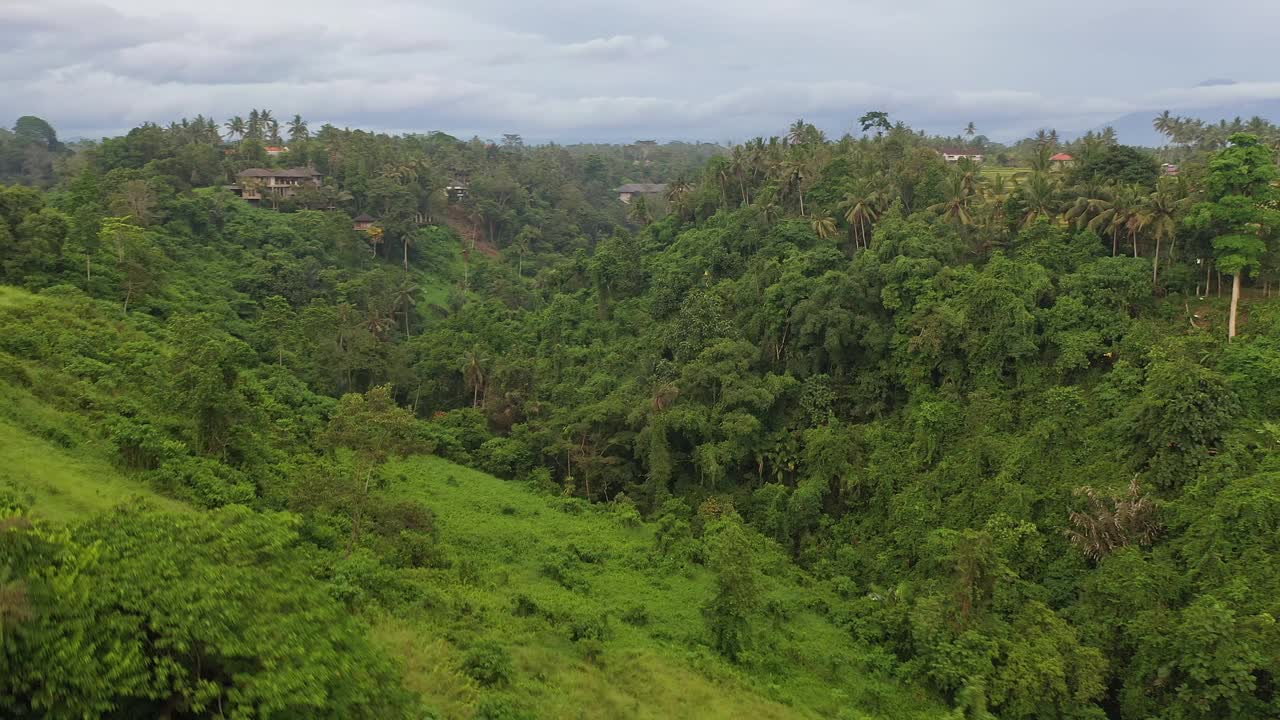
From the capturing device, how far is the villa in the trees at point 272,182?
5872cm

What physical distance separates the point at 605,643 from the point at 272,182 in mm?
55627

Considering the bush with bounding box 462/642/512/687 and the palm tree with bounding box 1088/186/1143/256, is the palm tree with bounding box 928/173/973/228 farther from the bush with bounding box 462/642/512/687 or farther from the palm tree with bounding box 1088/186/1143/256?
the bush with bounding box 462/642/512/687

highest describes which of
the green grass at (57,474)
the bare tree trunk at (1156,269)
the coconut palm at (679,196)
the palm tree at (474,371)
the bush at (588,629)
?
the coconut palm at (679,196)

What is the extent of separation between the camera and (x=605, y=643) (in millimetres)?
19234

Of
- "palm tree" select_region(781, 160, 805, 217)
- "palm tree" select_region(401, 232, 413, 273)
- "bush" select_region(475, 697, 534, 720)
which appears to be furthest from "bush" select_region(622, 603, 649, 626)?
"palm tree" select_region(401, 232, 413, 273)

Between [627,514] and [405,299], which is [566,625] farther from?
[405,299]

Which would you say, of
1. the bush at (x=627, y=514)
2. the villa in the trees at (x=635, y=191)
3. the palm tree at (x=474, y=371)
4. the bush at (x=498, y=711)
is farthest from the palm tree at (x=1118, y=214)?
the villa in the trees at (x=635, y=191)

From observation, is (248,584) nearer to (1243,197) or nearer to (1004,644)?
(1004,644)

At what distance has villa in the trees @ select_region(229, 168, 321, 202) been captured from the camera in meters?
58.7

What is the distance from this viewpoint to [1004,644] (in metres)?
18.3

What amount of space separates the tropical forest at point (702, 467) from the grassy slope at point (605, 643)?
128 millimetres

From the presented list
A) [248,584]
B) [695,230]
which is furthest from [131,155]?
[248,584]

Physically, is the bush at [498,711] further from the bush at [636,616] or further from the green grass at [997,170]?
the green grass at [997,170]

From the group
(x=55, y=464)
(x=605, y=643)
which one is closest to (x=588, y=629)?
(x=605, y=643)
